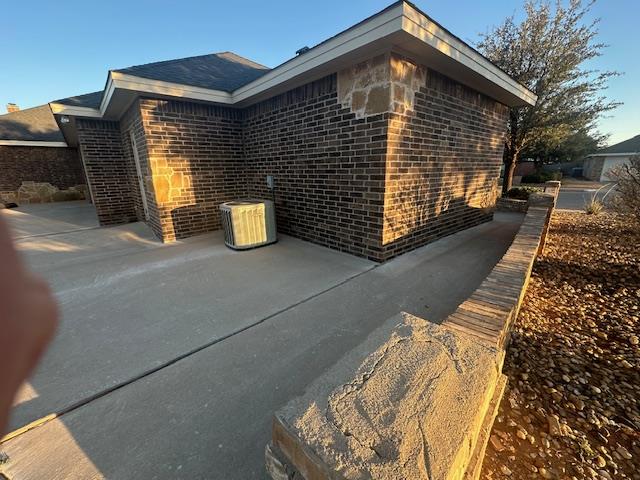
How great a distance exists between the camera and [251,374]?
2100 millimetres

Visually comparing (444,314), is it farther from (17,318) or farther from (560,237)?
(560,237)

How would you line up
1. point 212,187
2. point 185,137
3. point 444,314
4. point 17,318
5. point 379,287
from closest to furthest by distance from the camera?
point 17,318 < point 444,314 < point 379,287 < point 185,137 < point 212,187

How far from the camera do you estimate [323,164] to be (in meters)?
4.71

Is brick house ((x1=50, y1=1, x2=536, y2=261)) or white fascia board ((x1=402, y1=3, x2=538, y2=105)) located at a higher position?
white fascia board ((x1=402, y1=3, x2=538, y2=105))

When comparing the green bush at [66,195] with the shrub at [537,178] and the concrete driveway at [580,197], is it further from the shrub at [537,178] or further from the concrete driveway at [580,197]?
the shrub at [537,178]

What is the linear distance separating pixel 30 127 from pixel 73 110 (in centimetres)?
1342

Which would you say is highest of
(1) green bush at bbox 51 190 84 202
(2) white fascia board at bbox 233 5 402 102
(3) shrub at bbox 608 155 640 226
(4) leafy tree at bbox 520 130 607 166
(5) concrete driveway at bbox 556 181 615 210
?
(2) white fascia board at bbox 233 5 402 102

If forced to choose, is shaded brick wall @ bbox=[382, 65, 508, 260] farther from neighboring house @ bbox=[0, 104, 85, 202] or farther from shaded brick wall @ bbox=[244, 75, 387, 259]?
neighboring house @ bbox=[0, 104, 85, 202]

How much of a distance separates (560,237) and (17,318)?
796 cm

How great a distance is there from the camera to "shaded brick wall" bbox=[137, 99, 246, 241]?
5.34 metres

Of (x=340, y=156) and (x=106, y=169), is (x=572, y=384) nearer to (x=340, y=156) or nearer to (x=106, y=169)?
(x=340, y=156)

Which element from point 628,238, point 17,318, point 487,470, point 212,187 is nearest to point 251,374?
point 487,470

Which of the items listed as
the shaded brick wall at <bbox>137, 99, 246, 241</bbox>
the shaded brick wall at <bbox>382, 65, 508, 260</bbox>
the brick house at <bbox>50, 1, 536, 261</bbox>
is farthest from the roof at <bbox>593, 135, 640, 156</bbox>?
the shaded brick wall at <bbox>137, 99, 246, 241</bbox>

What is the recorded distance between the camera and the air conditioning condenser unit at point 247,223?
15.6 ft
